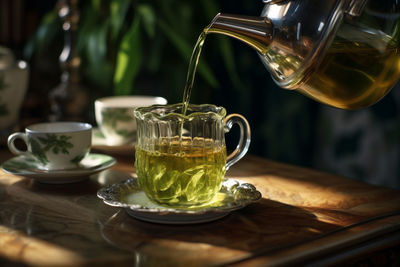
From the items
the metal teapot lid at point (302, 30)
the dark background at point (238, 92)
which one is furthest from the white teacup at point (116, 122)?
the dark background at point (238, 92)

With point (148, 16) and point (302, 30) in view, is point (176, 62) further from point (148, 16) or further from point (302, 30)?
point (302, 30)

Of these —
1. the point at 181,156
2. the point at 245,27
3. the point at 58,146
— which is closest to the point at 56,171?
the point at 58,146

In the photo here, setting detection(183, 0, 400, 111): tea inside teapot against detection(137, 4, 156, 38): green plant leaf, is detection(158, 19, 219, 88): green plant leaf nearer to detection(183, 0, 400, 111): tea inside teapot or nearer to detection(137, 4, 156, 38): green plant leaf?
detection(137, 4, 156, 38): green plant leaf

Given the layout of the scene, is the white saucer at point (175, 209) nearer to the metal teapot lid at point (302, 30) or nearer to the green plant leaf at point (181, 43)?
the metal teapot lid at point (302, 30)

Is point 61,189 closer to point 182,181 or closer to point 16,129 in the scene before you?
point 182,181

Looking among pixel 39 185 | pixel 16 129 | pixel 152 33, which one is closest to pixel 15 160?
pixel 39 185

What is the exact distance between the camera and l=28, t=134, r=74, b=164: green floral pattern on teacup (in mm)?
860

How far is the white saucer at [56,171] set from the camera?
844mm

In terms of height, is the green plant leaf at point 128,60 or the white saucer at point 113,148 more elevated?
the green plant leaf at point 128,60

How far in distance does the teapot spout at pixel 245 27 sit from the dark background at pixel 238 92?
0.97 meters

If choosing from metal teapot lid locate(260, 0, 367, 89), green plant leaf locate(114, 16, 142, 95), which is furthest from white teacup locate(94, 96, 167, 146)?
green plant leaf locate(114, 16, 142, 95)

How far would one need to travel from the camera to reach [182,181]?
0.71 metres

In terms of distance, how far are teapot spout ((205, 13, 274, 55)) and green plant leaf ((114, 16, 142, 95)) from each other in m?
0.89

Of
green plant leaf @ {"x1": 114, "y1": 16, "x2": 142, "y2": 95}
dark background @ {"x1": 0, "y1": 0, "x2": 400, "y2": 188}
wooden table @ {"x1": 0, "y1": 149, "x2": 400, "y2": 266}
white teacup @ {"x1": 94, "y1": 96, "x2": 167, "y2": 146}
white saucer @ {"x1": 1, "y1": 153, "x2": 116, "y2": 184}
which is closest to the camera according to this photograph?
wooden table @ {"x1": 0, "y1": 149, "x2": 400, "y2": 266}
